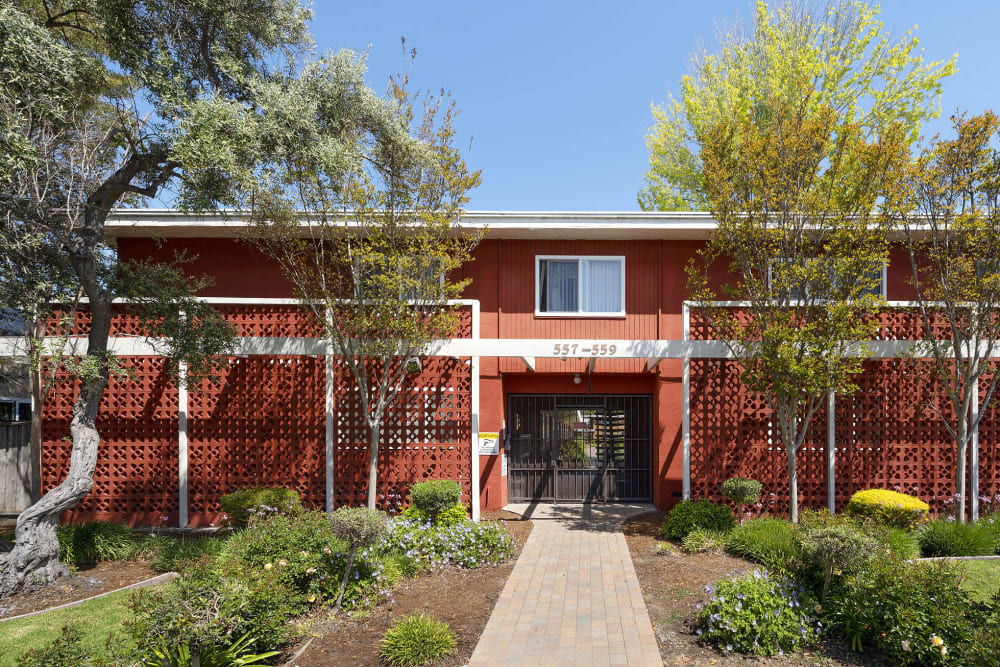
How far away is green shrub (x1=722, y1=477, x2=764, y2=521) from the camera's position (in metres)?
9.14

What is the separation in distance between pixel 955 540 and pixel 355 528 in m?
8.24

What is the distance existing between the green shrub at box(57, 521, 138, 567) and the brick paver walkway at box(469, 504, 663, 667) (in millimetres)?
5762

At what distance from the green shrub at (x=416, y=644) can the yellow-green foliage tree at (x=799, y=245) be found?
248 inches

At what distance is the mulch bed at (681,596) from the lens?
502 cm

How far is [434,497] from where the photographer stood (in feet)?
29.5

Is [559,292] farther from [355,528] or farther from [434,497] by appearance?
[355,528]

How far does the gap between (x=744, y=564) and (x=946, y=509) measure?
5347 millimetres

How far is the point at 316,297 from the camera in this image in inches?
382

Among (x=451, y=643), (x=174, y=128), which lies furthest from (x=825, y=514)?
(x=174, y=128)

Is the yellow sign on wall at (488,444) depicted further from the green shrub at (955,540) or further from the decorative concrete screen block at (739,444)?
the green shrub at (955,540)

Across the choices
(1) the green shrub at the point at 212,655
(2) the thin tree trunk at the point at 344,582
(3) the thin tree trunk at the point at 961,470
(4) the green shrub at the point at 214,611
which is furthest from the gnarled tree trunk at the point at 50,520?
(3) the thin tree trunk at the point at 961,470

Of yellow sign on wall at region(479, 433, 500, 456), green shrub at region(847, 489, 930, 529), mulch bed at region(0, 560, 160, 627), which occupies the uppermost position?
yellow sign on wall at region(479, 433, 500, 456)

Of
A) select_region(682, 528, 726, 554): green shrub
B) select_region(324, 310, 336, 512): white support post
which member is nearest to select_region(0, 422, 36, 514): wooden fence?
select_region(324, 310, 336, 512): white support post

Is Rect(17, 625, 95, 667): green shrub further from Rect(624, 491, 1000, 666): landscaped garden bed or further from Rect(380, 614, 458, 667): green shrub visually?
Rect(624, 491, 1000, 666): landscaped garden bed
